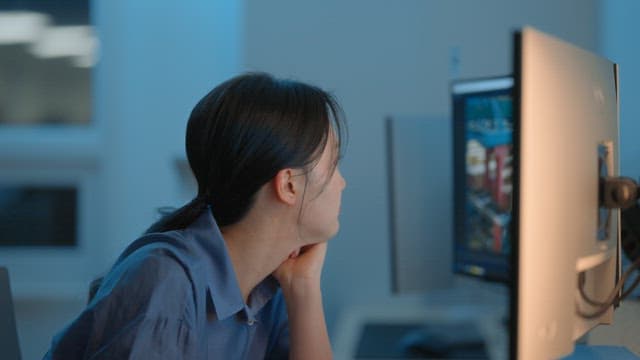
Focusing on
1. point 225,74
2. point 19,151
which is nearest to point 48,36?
point 19,151

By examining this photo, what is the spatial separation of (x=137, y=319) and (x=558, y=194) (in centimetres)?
54

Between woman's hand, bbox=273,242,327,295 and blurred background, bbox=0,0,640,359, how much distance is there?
526 mm

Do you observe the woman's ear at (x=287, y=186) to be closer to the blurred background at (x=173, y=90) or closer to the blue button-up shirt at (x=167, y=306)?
the blue button-up shirt at (x=167, y=306)

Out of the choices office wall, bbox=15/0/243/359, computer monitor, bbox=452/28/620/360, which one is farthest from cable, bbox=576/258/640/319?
office wall, bbox=15/0/243/359

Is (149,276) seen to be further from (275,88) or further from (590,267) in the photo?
(590,267)

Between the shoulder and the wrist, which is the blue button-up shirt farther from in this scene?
the wrist

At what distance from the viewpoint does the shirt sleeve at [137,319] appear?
3.07 feet

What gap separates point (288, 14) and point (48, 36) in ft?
3.45

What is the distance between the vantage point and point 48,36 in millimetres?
2693

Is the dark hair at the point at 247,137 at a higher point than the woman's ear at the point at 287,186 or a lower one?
higher

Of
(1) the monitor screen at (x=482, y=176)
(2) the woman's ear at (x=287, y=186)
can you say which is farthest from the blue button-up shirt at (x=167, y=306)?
(1) the monitor screen at (x=482, y=176)

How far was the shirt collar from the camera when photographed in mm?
1104

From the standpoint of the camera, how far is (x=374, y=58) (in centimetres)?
213

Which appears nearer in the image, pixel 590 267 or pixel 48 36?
pixel 590 267
